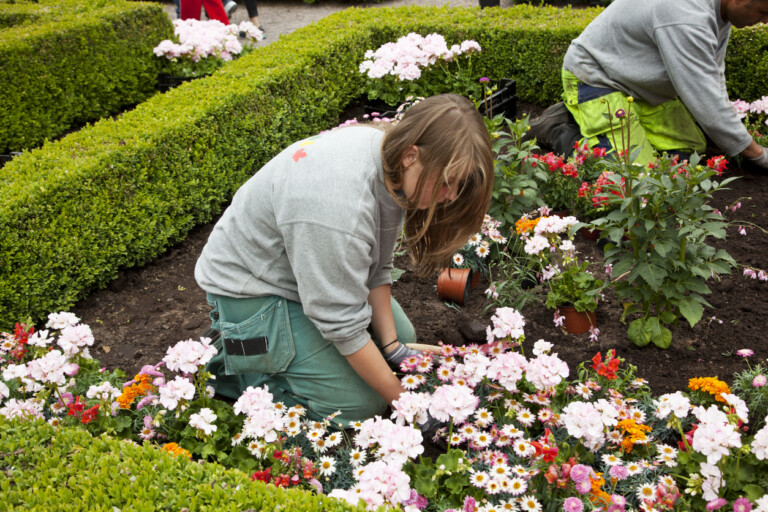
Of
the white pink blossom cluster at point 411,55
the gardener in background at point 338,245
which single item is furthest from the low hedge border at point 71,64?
the gardener in background at point 338,245

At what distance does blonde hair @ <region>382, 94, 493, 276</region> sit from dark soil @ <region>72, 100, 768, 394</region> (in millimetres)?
961

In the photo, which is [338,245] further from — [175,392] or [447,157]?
[175,392]

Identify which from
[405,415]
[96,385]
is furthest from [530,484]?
[96,385]

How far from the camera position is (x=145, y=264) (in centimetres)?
399

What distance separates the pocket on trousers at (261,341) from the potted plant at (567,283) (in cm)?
113

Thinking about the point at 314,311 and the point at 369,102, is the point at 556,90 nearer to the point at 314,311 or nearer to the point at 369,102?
the point at 369,102

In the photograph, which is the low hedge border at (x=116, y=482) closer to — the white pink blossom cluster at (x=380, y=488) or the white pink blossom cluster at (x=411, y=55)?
the white pink blossom cluster at (x=380, y=488)

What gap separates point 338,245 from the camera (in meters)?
1.97

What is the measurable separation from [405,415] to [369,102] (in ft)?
13.7

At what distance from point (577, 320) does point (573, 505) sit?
1260mm

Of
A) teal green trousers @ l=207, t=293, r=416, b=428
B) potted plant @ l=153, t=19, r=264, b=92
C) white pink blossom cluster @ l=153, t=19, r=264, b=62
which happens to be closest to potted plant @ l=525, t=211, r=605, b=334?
teal green trousers @ l=207, t=293, r=416, b=428

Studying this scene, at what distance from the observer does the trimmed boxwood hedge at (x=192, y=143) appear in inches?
132

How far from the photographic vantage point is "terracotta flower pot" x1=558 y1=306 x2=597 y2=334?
2.87 metres

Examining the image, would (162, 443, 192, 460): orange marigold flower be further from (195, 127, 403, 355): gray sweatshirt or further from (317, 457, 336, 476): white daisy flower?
(195, 127, 403, 355): gray sweatshirt
